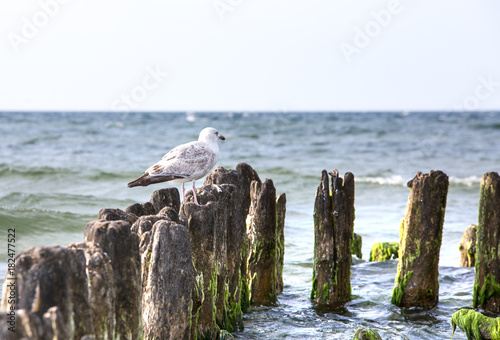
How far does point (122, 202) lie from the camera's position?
13.8 m

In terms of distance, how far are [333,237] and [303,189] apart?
10.4 metres

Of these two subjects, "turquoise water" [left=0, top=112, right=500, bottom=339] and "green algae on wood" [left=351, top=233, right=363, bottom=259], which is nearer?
"turquoise water" [left=0, top=112, right=500, bottom=339]

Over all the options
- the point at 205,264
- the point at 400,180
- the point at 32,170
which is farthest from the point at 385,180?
the point at 205,264

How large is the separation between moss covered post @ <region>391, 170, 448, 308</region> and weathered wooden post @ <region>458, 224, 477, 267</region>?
197 centimetres

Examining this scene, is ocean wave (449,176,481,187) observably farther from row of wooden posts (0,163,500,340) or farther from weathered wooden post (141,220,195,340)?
weathered wooden post (141,220,195,340)

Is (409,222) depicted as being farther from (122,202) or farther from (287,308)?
(122,202)

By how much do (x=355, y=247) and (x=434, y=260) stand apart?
262cm

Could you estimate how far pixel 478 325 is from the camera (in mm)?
4695

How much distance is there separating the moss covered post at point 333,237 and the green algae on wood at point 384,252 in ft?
7.62

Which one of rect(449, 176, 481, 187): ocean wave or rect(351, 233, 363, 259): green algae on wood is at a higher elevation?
rect(449, 176, 481, 187): ocean wave

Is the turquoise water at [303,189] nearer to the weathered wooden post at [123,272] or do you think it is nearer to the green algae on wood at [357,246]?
the green algae on wood at [357,246]

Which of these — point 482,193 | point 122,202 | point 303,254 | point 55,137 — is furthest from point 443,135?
point 482,193

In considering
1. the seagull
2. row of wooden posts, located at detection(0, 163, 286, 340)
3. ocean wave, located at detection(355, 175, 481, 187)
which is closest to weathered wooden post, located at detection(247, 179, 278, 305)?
row of wooden posts, located at detection(0, 163, 286, 340)

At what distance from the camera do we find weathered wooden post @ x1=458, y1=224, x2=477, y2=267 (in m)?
7.79
